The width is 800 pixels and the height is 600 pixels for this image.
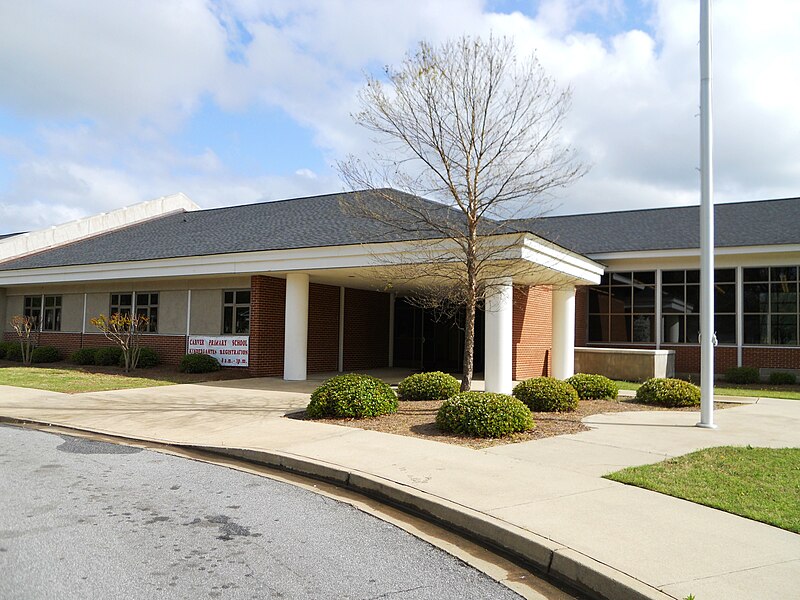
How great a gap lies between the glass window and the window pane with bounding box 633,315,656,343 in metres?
13.8

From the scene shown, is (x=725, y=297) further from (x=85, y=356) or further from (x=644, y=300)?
(x=85, y=356)

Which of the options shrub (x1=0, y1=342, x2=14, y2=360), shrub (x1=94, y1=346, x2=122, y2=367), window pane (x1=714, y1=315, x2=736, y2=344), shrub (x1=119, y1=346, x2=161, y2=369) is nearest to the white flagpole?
window pane (x1=714, y1=315, x2=736, y2=344)

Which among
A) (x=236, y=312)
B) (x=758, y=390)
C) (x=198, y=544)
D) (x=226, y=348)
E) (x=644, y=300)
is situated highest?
(x=644, y=300)

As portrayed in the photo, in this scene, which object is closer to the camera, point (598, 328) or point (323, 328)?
point (323, 328)

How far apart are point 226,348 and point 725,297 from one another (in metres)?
16.5

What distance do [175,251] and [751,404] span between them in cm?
1748

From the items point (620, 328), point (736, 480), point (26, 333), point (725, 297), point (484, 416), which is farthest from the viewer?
point (26, 333)

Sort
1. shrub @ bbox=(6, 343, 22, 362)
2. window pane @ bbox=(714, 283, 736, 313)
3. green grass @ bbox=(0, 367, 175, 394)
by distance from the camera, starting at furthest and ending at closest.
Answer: shrub @ bbox=(6, 343, 22, 362)
window pane @ bbox=(714, 283, 736, 313)
green grass @ bbox=(0, 367, 175, 394)

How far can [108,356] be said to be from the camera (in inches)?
925

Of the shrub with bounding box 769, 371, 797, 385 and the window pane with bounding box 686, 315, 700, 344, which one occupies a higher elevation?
the window pane with bounding box 686, 315, 700, 344

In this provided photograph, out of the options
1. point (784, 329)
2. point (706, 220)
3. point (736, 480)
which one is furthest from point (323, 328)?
point (736, 480)

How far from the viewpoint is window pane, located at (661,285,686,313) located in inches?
947

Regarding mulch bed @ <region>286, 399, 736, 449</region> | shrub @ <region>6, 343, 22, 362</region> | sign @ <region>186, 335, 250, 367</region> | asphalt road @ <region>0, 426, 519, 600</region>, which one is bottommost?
asphalt road @ <region>0, 426, 519, 600</region>

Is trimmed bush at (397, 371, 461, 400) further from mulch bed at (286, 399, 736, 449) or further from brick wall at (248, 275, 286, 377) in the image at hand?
brick wall at (248, 275, 286, 377)
